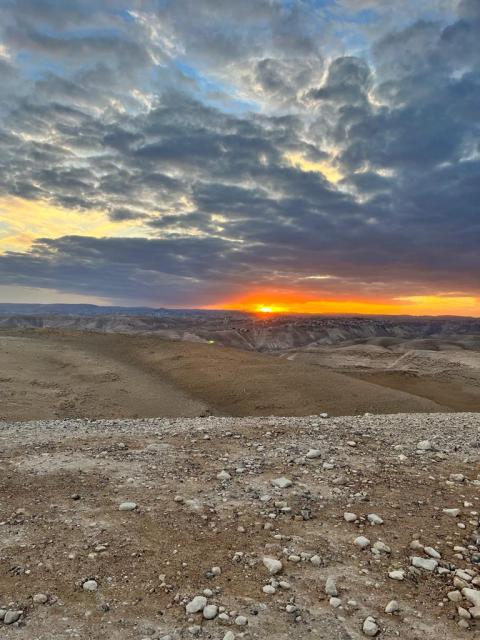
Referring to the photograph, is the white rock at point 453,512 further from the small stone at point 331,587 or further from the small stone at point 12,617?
the small stone at point 12,617

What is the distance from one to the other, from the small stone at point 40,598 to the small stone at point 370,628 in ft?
13.3

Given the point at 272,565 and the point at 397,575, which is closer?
the point at 397,575

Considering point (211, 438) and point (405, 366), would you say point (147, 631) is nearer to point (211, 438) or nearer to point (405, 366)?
point (211, 438)

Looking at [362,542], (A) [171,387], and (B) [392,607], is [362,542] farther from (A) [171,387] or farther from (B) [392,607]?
(A) [171,387]

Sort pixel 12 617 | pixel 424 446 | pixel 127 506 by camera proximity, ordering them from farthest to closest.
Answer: pixel 424 446 → pixel 127 506 → pixel 12 617

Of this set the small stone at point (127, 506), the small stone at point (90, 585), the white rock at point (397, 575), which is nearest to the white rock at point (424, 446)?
the white rock at point (397, 575)

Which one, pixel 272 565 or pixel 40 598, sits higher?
pixel 272 565

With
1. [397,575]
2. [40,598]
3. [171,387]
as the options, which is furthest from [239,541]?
[171,387]

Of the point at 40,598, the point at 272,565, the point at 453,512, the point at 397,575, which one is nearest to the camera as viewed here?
the point at 40,598

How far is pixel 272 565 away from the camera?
5.99 meters

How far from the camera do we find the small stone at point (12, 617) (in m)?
4.98

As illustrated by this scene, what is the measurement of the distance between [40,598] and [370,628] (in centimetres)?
420

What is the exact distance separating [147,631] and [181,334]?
149748mm

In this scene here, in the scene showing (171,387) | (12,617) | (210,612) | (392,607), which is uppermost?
(392,607)
